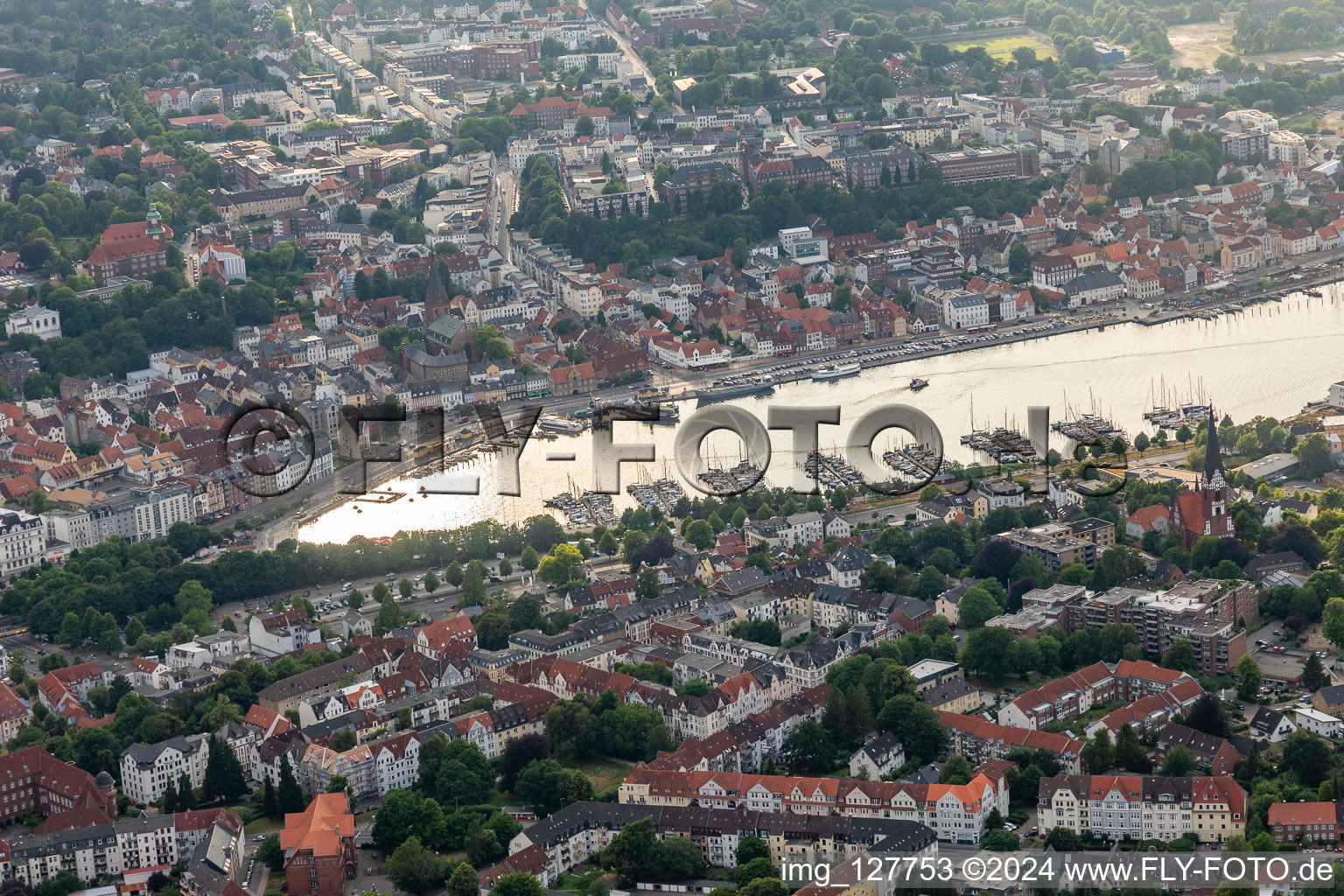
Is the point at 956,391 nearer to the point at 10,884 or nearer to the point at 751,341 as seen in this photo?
the point at 751,341

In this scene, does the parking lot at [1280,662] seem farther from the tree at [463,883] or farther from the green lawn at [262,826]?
the green lawn at [262,826]

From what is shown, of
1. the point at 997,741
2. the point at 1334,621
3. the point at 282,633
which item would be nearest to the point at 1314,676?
the point at 1334,621

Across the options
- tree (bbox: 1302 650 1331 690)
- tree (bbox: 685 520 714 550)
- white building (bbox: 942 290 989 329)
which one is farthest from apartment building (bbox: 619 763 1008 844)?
white building (bbox: 942 290 989 329)

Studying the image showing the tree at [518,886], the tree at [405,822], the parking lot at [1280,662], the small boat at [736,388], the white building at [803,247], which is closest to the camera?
the tree at [518,886]

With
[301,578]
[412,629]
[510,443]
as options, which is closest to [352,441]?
[510,443]

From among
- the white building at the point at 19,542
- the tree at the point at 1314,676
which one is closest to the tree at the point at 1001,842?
the tree at the point at 1314,676

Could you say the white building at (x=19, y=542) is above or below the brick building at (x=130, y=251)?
below

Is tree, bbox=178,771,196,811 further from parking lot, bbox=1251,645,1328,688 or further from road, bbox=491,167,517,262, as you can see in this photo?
road, bbox=491,167,517,262

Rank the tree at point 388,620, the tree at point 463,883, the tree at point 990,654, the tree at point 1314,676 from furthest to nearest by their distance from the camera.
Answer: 1. the tree at point 388,620
2. the tree at point 990,654
3. the tree at point 1314,676
4. the tree at point 463,883
